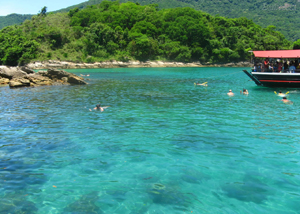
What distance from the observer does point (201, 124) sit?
12922 millimetres

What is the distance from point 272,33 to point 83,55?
83047mm

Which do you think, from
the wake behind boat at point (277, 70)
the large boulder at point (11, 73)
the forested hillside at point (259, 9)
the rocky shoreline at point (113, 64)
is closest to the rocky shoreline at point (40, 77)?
the large boulder at point (11, 73)

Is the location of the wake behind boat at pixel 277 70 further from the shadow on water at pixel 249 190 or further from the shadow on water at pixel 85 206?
the shadow on water at pixel 85 206

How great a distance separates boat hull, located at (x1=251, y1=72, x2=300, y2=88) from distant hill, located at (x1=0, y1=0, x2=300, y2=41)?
137054mm

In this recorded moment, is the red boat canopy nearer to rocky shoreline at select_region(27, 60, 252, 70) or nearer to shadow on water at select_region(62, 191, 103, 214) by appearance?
shadow on water at select_region(62, 191, 103, 214)

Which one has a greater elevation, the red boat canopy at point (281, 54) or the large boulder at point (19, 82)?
the red boat canopy at point (281, 54)

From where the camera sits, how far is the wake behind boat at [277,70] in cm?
2638

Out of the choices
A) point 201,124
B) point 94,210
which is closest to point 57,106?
point 201,124

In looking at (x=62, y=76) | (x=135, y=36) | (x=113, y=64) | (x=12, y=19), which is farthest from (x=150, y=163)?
(x=12, y=19)

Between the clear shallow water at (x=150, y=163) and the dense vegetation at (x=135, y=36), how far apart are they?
73.2 m

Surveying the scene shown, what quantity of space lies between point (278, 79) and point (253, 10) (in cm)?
17836

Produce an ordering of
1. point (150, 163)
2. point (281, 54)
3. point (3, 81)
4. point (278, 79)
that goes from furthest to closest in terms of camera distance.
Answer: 1. point (3, 81)
2. point (278, 79)
3. point (281, 54)
4. point (150, 163)

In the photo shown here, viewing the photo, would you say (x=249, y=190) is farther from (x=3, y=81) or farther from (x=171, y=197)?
(x=3, y=81)

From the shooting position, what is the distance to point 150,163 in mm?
8227
